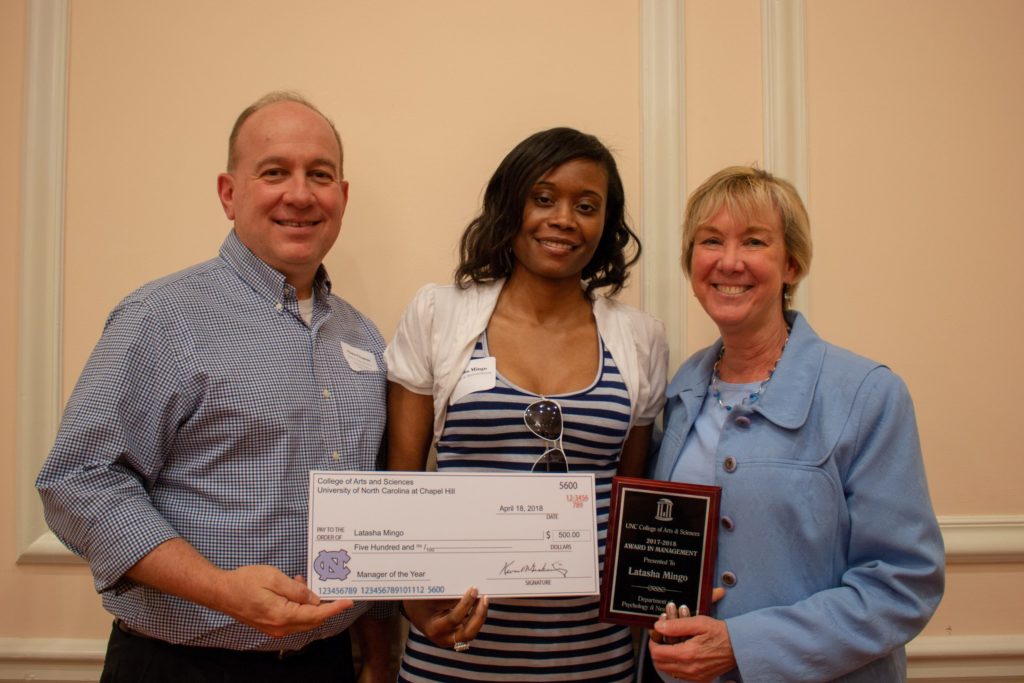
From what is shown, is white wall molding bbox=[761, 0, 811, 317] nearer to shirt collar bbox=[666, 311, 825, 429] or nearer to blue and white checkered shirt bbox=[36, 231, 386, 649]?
shirt collar bbox=[666, 311, 825, 429]

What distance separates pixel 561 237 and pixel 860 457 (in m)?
0.81

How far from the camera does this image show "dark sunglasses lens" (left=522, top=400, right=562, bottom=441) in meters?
1.54

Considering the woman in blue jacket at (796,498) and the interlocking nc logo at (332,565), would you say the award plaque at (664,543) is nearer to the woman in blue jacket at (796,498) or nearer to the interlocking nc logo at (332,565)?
the woman in blue jacket at (796,498)

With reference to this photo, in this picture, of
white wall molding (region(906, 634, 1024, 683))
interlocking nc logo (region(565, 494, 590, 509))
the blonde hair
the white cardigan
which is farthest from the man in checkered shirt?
white wall molding (region(906, 634, 1024, 683))

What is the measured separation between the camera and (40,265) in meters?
1.97

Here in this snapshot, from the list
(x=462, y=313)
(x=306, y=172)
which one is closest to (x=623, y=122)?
(x=462, y=313)

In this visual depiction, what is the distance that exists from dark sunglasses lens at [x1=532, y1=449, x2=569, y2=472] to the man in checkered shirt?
40 centimetres

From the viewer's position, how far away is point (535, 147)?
1.65 meters

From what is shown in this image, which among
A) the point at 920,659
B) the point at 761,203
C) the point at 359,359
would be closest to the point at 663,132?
the point at 761,203

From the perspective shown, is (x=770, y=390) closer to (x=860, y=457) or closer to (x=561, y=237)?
(x=860, y=457)

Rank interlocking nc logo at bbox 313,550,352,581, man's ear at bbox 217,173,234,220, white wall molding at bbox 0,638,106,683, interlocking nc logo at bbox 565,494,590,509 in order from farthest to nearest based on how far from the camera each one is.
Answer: white wall molding at bbox 0,638,106,683
man's ear at bbox 217,173,234,220
interlocking nc logo at bbox 565,494,590,509
interlocking nc logo at bbox 313,550,352,581

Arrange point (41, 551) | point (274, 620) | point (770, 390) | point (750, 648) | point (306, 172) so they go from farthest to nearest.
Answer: point (41, 551)
point (306, 172)
point (770, 390)
point (750, 648)
point (274, 620)

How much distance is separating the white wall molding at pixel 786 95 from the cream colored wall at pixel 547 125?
3cm

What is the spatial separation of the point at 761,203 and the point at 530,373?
0.66 meters
